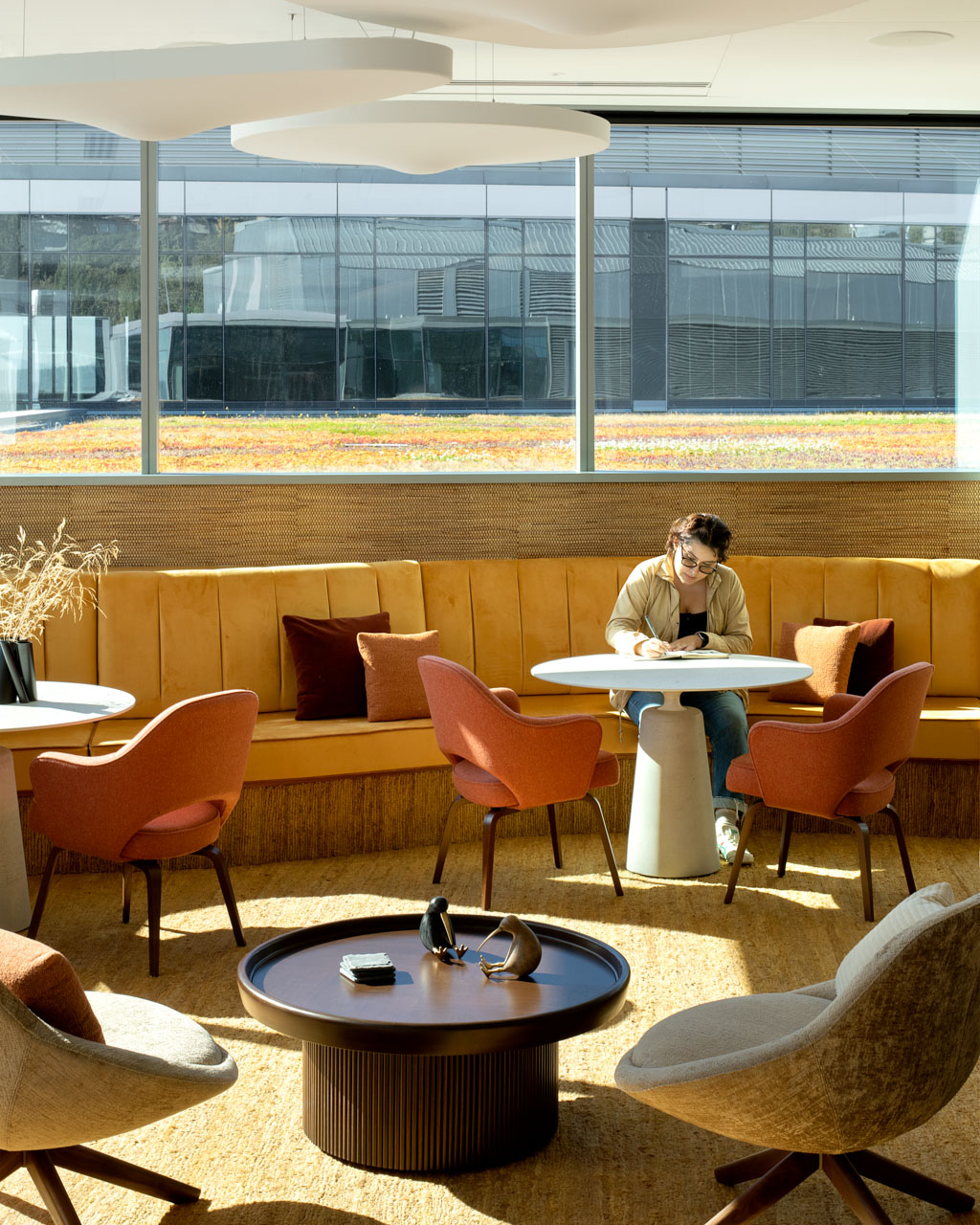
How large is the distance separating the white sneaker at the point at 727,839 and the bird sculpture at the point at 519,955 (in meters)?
2.42

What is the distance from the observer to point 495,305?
707 cm

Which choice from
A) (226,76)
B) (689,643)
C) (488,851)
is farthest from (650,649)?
(226,76)

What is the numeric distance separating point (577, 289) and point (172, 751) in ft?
13.0

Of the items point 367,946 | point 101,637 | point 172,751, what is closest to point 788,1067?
point 367,946

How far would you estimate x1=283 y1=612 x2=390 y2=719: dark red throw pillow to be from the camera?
230 inches

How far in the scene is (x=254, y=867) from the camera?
5.48 m

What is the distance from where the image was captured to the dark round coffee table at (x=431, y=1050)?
2746mm

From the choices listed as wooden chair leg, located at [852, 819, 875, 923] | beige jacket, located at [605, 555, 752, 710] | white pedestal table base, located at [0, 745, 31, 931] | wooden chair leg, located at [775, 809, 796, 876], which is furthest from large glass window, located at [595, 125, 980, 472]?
white pedestal table base, located at [0, 745, 31, 931]

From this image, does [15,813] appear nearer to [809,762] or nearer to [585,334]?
[809,762]

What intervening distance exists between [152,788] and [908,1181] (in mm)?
2416

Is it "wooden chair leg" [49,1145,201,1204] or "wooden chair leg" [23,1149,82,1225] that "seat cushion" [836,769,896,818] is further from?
"wooden chair leg" [23,1149,82,1225]

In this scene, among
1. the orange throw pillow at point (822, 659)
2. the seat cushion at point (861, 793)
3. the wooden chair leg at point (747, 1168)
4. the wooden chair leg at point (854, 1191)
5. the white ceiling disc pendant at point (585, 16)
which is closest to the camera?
the wooden chair leg at point (854, 1191)

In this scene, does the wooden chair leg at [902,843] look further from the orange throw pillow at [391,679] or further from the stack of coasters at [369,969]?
the stack of coasters at [369,969]

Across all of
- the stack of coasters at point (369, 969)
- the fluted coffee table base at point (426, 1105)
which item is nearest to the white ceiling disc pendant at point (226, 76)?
the stack of coasters at point (369, 969)
